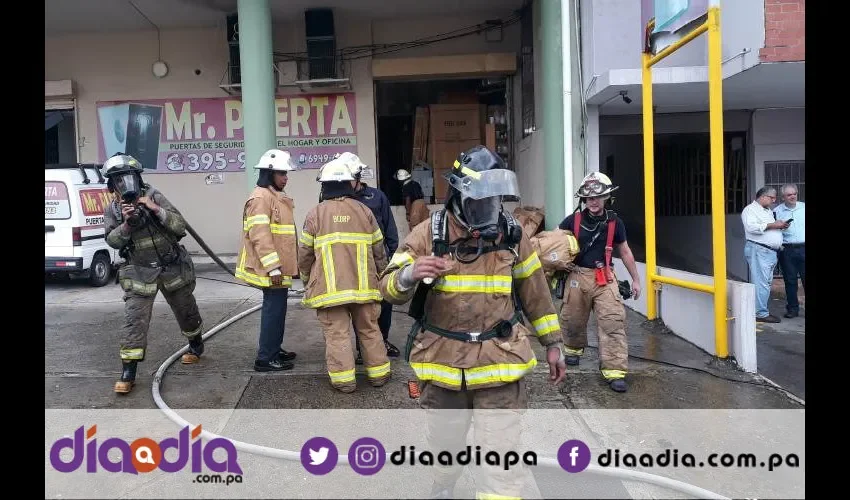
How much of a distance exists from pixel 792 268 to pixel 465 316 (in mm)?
6296

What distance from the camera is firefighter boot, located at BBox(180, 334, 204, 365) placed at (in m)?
5.36

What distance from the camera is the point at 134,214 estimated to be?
4.55 metres

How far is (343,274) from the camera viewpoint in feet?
15.1

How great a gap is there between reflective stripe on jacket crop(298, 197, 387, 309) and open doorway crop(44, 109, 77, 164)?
949cm

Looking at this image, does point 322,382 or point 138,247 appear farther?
point 322,382

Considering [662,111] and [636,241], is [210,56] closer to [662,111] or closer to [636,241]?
[662,111]

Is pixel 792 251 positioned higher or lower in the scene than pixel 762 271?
higher

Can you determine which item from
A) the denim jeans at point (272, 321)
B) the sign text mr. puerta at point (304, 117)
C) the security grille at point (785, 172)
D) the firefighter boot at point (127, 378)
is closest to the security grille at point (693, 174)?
the security grille at point (785, 172)

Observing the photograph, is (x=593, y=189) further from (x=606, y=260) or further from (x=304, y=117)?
(x=304, y=117)

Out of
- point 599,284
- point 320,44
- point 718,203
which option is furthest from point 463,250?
point 320,44

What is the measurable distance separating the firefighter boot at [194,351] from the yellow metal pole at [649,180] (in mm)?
4559

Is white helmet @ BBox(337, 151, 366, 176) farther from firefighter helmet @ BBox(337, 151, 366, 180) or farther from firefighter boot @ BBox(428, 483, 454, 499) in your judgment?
firefighter boot @ BBox(428, 483, 454, 499)

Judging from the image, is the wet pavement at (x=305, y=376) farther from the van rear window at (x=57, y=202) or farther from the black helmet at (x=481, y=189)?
the van rear window at (x=57, y=202)

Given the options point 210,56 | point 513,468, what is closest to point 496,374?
point 513,468
